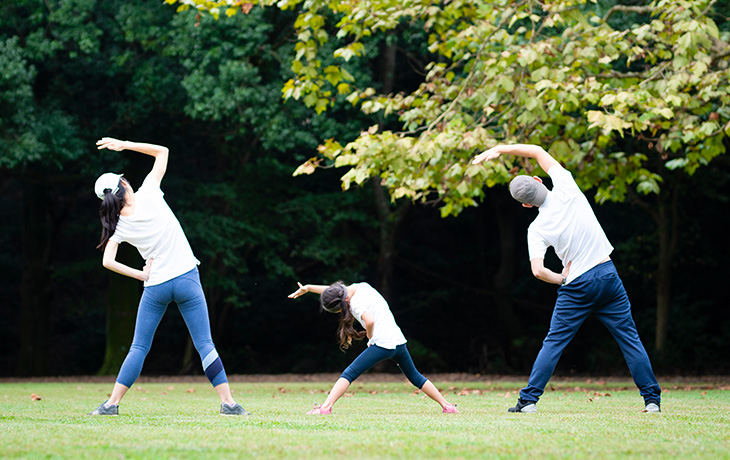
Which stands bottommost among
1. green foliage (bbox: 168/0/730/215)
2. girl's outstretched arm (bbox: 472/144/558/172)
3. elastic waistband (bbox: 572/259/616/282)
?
elastic waistband (bbox: 572/259/616/282)

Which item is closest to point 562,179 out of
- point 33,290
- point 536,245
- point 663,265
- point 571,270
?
point 536,245

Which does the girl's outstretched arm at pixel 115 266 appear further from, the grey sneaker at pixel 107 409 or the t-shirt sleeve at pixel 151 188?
the grey sneaker at pixel 107 409

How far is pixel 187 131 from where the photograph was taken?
70.5 ft

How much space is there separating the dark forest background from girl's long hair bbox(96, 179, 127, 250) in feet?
24.2

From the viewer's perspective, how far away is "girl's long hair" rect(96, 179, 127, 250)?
6.71 meters

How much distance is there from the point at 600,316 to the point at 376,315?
6.27 ft

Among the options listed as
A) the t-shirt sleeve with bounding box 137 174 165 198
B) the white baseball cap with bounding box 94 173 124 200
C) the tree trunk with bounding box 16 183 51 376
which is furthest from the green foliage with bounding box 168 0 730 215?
the tree trunk with bounding box 16 183 51 376

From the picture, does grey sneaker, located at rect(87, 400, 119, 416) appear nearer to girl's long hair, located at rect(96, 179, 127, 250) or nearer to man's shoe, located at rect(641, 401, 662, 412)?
girl's long hair, located at rect(96, 179, 127, 250)

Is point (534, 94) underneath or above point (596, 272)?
above

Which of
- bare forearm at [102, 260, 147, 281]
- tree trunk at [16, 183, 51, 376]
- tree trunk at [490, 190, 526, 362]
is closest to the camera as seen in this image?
bare forearm at [102, 260, 147, 281]

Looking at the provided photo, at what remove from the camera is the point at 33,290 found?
23438mm

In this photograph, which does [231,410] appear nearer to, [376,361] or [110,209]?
[376,361]

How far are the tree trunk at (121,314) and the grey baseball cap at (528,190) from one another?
15.8 m

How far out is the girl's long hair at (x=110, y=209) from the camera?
6.71m
